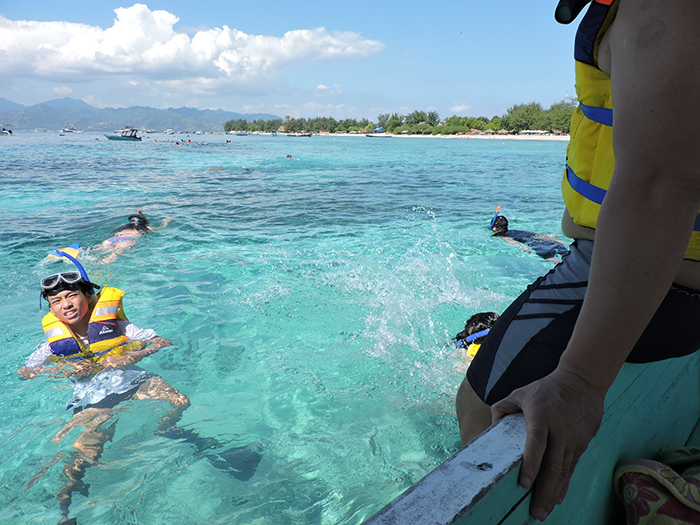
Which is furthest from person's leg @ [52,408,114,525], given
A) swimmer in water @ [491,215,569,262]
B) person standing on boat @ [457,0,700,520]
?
swimmer in water @ [491,215,569,262]

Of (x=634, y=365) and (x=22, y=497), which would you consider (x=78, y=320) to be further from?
(x=634, y=365)

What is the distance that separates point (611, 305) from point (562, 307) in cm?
40

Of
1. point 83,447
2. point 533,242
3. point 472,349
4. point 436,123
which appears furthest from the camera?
point 436,123

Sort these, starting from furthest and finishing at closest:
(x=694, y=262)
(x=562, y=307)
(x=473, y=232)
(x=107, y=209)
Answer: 1. (x=107, y=209)
2. (x=473, y=232)
3. (x=562, y=307)
4. (x=694, y=262)

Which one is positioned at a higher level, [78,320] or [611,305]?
[611,305]

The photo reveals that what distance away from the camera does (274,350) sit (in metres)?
4.81

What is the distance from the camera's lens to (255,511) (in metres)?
2.75

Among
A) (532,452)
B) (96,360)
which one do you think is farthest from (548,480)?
(96,360)

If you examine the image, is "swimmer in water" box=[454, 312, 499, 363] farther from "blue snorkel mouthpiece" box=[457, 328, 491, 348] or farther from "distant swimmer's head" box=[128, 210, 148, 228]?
"distant swimmer's head" box=[128, 210, 148, 228]

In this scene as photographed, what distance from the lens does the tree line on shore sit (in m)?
94.0

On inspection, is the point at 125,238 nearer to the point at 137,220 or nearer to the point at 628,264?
the point at 137,220

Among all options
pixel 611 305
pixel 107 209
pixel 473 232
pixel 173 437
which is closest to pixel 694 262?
pixel 611 305

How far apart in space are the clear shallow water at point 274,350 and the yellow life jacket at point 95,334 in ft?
1.66

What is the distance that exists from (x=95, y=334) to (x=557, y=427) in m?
4.04
